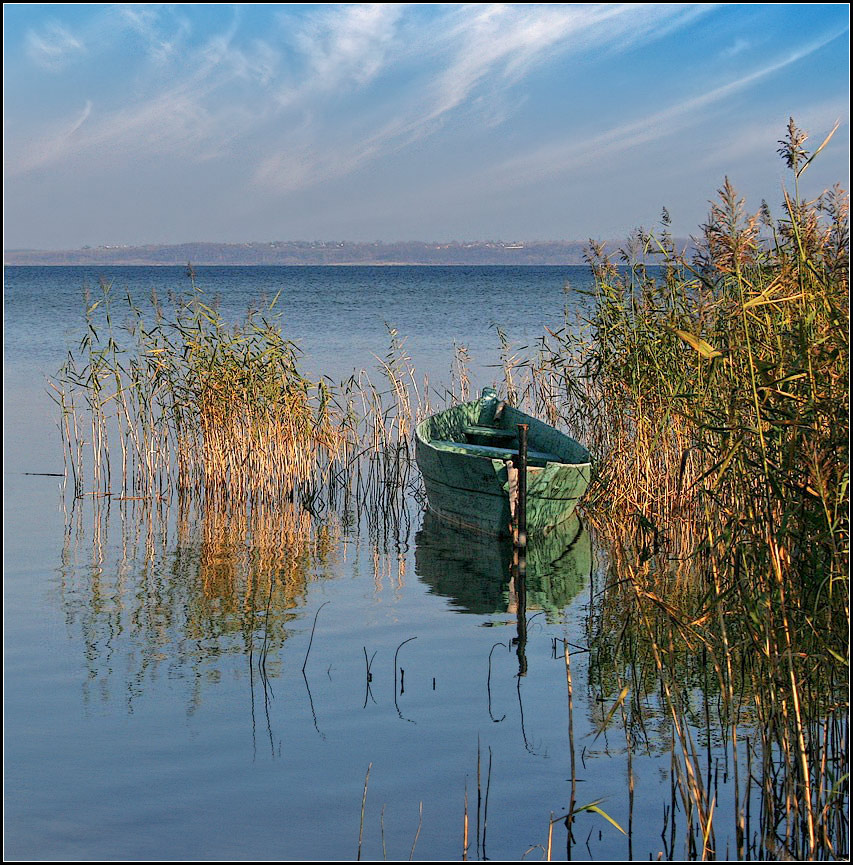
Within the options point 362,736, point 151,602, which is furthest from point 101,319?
point 362,736

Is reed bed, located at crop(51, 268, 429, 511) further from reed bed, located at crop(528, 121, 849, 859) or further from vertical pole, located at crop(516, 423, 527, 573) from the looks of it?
reed bed, located at crop(528, 121, 849, 859)

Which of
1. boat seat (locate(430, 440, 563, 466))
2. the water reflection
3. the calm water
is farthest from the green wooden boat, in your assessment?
the water reflection

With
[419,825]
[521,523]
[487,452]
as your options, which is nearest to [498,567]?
[521,523]

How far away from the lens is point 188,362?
1325 cm

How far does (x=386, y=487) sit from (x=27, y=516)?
168 inches

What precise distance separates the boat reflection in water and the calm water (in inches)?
1.4

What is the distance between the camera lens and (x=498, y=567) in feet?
35.3

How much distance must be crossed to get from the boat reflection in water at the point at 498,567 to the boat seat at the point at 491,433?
50.5 inches

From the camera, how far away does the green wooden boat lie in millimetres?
11039

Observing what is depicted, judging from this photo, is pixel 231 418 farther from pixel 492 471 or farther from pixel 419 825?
pixel 419 825

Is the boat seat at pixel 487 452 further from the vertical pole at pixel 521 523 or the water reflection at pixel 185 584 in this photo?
the water reflection at pixel 185 584

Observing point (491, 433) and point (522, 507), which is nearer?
point (522, 507)

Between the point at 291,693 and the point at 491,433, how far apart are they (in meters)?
6.48

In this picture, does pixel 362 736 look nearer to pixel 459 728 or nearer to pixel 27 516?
pixel 459 728
